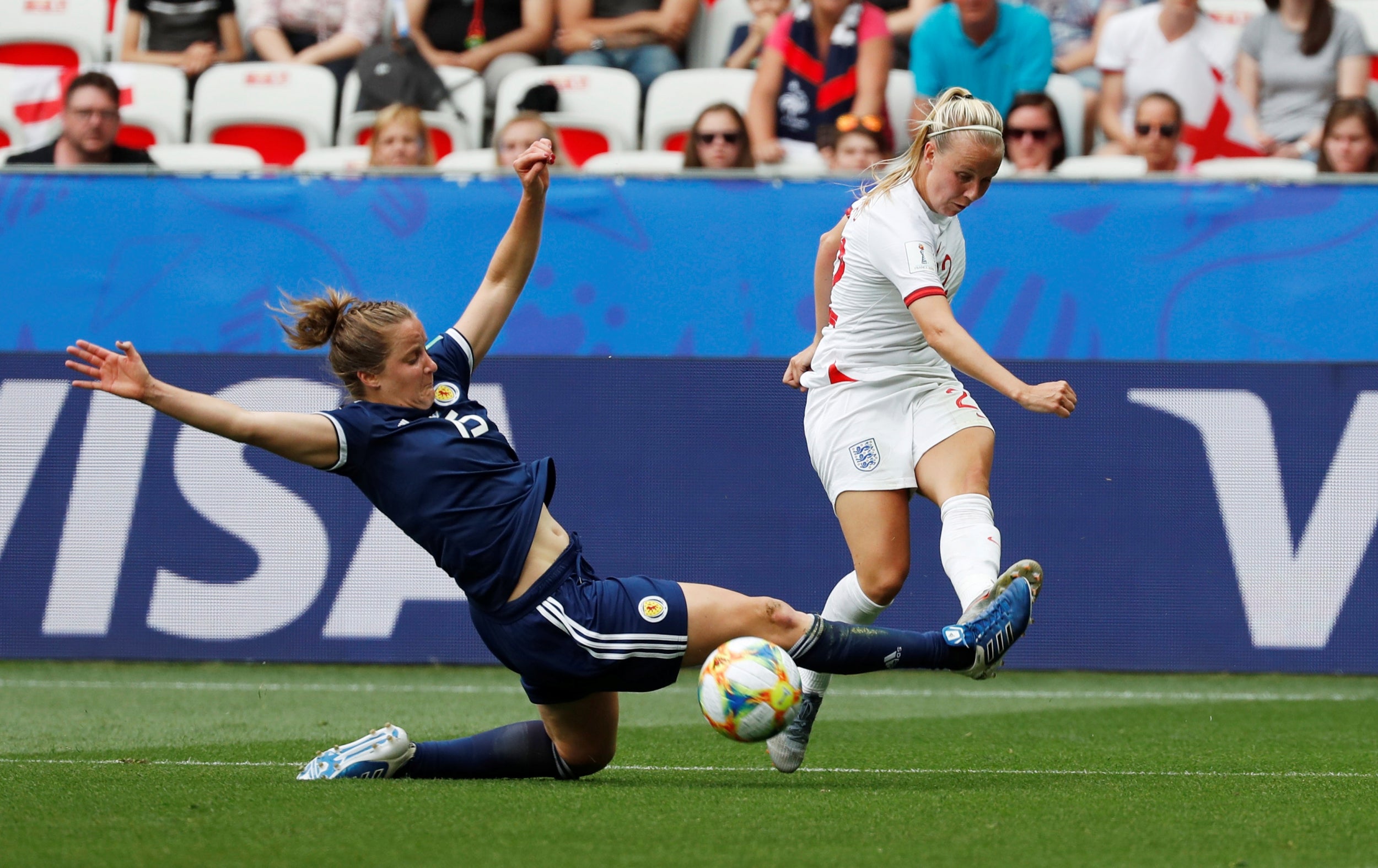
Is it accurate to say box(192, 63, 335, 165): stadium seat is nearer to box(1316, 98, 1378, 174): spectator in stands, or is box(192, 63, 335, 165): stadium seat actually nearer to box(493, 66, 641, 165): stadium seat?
box(493, 66, 641, 165): stadium seat

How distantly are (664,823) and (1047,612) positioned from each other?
441 centimetres

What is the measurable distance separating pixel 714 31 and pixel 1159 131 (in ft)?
10.1

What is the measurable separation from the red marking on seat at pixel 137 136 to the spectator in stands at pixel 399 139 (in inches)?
76.3

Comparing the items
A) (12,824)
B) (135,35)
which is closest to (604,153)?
(135,35)

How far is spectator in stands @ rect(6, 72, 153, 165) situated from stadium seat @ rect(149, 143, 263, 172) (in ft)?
0.93

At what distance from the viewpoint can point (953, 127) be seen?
484 cm

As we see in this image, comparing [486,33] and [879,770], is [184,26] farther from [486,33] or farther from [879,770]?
[879,770]

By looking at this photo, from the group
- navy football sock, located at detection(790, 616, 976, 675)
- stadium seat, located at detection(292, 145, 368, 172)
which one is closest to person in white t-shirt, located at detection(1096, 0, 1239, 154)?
stadium seat, located at detection(292, 145, 368, 172)

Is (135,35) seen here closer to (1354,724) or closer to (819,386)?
(819,386)

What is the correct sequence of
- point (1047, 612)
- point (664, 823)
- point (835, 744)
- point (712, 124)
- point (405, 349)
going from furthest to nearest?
point (712, 124) → point (1047, 612) → point (835, 744) → point (405, 349) → point (664, 823)

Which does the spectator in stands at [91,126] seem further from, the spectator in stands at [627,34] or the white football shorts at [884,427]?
the white football shorts at [884,427]

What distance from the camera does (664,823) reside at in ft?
12.9

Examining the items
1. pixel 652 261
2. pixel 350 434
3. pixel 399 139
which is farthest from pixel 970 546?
pixel 399 139

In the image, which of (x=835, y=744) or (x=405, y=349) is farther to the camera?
(x=835, y=744)
